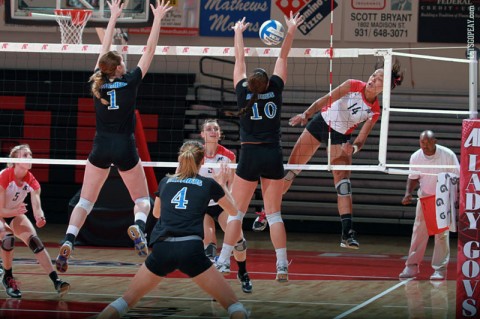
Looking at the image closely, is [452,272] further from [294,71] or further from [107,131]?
[294,71]

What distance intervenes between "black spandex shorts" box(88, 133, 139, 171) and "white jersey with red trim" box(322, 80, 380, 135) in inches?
113

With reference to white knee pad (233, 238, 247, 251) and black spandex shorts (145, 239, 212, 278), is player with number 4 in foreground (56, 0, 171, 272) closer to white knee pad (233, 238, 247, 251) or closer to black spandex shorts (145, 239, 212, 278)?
white knee pad (233, 238, 247, 251)

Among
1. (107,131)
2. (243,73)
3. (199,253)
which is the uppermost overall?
(243,73)

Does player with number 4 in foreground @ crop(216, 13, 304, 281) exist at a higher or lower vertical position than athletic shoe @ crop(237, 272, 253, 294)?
higher

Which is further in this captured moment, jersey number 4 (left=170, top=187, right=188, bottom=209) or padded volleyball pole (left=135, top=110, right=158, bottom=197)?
padded volleyball pole (left=135, top=110, right=158, bottom=197)

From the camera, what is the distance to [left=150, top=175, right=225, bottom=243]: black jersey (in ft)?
26.3

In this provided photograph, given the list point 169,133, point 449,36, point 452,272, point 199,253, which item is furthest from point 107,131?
point 449,36

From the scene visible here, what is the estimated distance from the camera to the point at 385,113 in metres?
11.1

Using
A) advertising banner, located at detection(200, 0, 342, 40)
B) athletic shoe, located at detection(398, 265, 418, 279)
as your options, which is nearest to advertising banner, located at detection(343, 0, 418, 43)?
advertising banner, located at detection(200, 0, 342, 40)

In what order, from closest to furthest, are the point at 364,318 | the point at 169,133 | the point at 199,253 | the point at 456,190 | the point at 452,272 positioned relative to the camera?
the point at 199,253 < the point at 364,318 < the point at 456,190 < the point at 452,272 < the point at 169,133

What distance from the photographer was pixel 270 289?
11133 millimetres

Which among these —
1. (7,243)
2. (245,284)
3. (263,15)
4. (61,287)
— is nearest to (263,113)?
(245,284)

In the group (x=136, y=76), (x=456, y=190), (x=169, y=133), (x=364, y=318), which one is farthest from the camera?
(x=169, y=133)

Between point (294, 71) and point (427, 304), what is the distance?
32.5 ft
